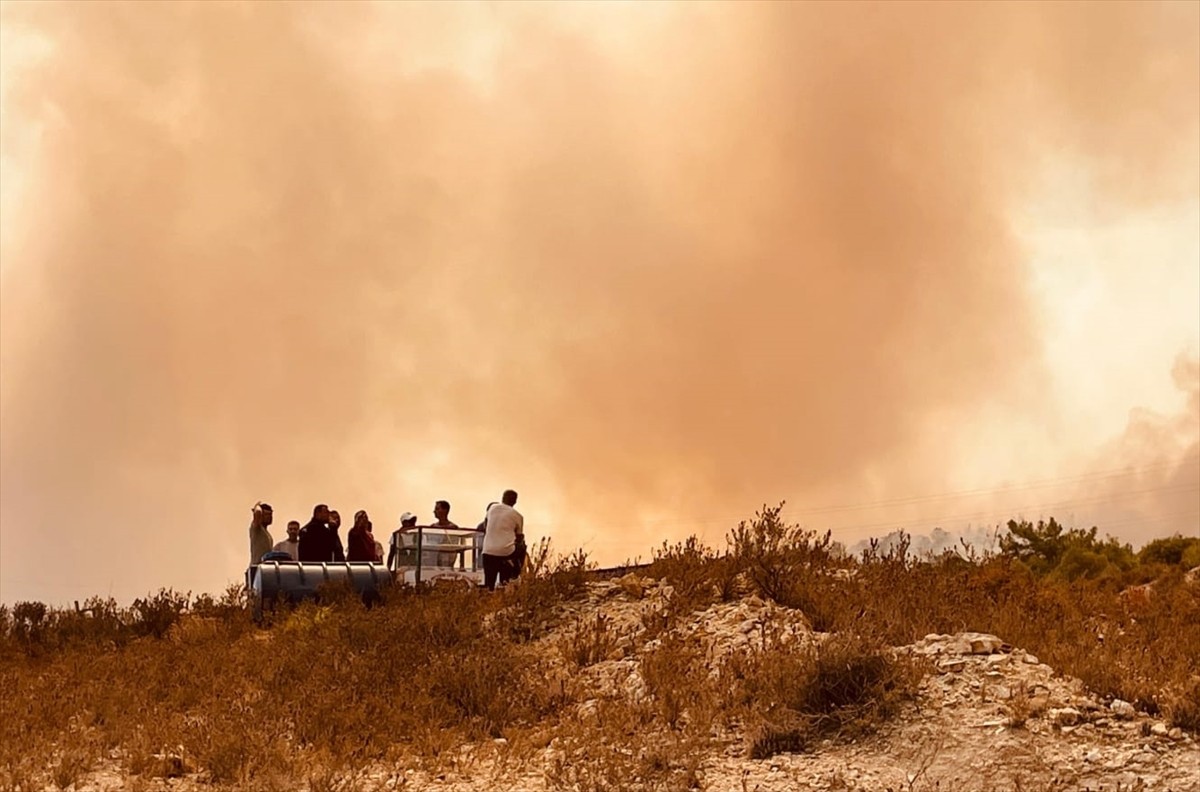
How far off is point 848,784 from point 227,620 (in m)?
10.2

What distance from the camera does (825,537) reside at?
13.1 metres

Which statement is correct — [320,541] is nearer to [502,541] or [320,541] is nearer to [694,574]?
[502,541]

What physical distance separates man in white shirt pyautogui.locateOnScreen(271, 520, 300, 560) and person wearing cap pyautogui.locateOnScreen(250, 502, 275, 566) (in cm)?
15

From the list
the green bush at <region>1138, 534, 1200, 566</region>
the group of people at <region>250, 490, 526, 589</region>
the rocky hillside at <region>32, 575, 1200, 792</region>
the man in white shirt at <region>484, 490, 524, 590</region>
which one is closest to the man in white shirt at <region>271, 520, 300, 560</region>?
the group of people at <region>250, 490, 526, 589</region>

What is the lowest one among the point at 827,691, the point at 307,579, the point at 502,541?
the point at 827,691

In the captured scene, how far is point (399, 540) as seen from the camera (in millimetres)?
16547

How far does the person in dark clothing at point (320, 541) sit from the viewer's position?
15.7 metres

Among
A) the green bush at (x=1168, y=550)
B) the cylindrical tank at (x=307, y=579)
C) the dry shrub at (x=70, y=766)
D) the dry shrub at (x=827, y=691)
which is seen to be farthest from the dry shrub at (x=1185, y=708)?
the green bush at (x=1168, y=550)

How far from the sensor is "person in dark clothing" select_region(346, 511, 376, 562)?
1697cm

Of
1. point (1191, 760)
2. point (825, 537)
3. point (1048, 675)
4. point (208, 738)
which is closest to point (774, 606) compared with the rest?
point (825, 537)

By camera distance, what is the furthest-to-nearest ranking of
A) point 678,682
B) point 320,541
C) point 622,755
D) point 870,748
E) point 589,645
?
point 320,541 → point 589,645 → point 678,682 → point 870,748 → point 622,755

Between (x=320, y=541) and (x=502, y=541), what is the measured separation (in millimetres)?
3156

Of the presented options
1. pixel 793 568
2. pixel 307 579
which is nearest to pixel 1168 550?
pixel 793 568

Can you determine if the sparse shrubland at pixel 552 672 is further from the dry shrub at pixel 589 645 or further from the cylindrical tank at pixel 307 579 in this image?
the cylindrical tank at pixel 307 579
